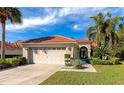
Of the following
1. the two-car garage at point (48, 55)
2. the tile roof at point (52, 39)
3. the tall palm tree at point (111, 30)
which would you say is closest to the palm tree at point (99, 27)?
the tall palm tree at point (111, 30)

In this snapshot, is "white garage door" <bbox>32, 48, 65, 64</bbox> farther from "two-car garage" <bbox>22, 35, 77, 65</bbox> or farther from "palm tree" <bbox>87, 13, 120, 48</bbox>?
"palm tree" <bbox>87, 13, 120, 48</bbox>

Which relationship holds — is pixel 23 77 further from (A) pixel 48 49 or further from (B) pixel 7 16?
(A) pixel 48 49

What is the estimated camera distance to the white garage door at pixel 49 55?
2164 centimetres

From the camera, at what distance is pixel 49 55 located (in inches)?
861

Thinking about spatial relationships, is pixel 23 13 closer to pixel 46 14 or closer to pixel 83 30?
pixel 46 14

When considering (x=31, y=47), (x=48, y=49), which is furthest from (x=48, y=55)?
(x=31, y=47)

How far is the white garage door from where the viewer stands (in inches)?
852

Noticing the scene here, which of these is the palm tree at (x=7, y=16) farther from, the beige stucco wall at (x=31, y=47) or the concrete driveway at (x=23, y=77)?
the concrete driveway at (x=23, y=77)

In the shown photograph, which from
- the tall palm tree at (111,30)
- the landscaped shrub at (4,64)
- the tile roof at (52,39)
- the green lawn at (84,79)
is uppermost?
the tall palm tree at (111,30)

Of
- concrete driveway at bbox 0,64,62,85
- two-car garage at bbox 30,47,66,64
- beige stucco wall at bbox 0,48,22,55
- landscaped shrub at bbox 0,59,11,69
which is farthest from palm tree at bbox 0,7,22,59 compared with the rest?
beige stucco wall at bbox 0,48,22,55

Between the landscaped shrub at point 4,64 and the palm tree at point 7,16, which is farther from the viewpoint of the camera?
the palm tree at point 7,16

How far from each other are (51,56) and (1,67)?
7.01 metres
